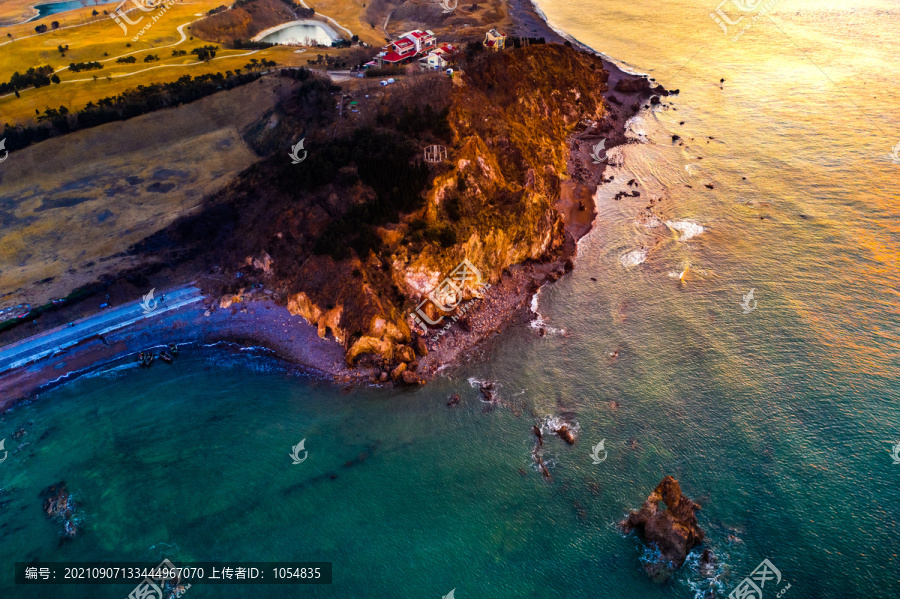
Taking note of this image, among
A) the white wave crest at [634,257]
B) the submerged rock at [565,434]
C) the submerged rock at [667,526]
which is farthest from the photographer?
the white wave crest at [634,257]

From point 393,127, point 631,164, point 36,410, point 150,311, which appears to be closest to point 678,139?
point 631,164

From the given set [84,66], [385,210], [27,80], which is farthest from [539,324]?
[84,66]

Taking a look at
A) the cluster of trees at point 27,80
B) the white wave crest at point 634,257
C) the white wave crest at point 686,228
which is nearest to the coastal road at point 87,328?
the cluster of trees at point 27,80

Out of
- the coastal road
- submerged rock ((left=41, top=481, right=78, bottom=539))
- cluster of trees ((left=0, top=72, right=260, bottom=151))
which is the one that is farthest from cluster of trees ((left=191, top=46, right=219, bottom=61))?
submerged rock ((left=41, top=481, right=78, bottom=539))

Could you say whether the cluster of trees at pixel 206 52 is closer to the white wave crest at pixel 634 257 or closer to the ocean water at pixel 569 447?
the ocean water at pixel 569 447

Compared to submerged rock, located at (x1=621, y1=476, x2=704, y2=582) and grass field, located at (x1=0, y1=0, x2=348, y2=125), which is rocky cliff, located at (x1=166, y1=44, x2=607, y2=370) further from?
grass field, located at (x1=0, y1=0, x2=348, y2=125)
